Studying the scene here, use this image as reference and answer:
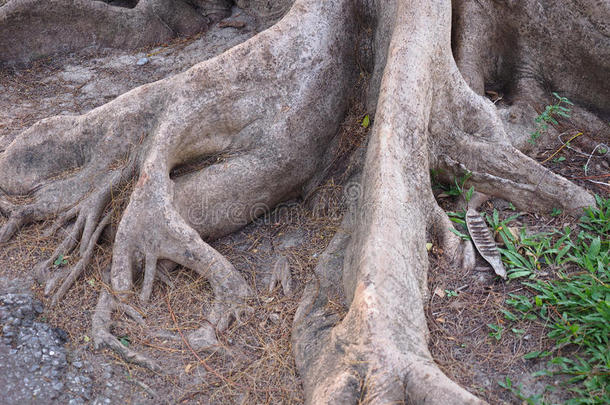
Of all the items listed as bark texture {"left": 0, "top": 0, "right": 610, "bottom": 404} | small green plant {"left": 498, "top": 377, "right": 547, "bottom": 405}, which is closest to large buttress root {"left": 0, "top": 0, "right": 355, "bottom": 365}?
bark texture {"left": 0, "top": 0, "right": 610, "bottom": 404}

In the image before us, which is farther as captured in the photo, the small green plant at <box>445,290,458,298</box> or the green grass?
the small green plant at <box>445,290,458,298</box>

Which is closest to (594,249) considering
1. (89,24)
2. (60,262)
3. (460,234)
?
(460,234)

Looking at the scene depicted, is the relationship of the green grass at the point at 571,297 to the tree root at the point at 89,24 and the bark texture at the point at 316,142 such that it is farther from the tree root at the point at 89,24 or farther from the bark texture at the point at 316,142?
the tree root at the point at 89,24

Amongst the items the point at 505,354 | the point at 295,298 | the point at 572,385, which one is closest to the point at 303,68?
the point at 295,298

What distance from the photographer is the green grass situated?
234 centimetres

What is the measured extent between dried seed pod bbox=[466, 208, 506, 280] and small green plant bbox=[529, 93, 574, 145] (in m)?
0.96

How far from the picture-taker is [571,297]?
2.67 m

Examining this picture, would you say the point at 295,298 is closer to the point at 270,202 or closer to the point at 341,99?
the point at 270,202

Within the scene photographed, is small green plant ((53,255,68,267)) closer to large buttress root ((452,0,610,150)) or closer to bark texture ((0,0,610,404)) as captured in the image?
bark texture ((0,0,610,404))

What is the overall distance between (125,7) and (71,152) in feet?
10.0

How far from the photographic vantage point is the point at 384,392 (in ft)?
7.27

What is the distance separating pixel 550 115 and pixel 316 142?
68.2 inches

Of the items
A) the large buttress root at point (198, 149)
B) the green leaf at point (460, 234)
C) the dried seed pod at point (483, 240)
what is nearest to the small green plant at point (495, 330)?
the dried seed pod at point (483, 240)

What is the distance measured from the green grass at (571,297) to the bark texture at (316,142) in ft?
0.91
